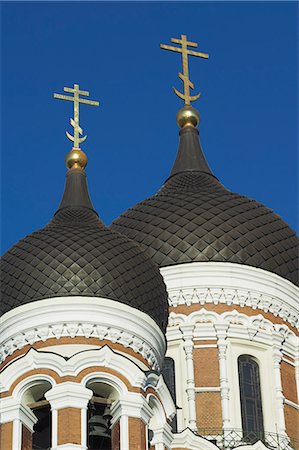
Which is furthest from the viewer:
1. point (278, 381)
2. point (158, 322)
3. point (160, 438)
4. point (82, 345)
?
point (278, 381)

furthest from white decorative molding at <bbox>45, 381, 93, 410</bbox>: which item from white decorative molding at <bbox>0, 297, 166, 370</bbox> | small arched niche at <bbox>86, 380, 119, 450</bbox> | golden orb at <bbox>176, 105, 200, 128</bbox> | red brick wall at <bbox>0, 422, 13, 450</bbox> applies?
golden orb at <bbox>176, 105, 200, 128</bbox>

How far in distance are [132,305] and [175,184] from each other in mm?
6010

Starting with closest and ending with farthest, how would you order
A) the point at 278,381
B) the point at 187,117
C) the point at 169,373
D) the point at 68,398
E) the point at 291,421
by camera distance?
the point at 68,398 → the point at 291,421 → the point at 278,381 → the point at 169,373 → the point at 187,117

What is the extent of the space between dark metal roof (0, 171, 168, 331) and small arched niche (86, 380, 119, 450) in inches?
50.0

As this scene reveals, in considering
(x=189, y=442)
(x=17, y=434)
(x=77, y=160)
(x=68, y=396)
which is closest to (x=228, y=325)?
(x=189, y=442)

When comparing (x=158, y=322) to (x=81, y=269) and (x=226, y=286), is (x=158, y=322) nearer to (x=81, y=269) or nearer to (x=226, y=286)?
(x=81, y=269)

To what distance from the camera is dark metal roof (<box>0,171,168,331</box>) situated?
20.6 metres

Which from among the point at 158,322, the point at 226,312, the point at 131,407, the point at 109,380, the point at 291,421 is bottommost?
the point at 131,407

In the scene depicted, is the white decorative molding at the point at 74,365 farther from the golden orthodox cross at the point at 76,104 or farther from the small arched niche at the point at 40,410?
the golden orthodox cross at the point at 76,104

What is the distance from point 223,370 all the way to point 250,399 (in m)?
0.62

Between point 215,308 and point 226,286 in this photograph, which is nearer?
point 215,308

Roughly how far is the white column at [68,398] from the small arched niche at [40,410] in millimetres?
252

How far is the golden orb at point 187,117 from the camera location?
27516 mm

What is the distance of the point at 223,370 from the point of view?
23.3 meters
